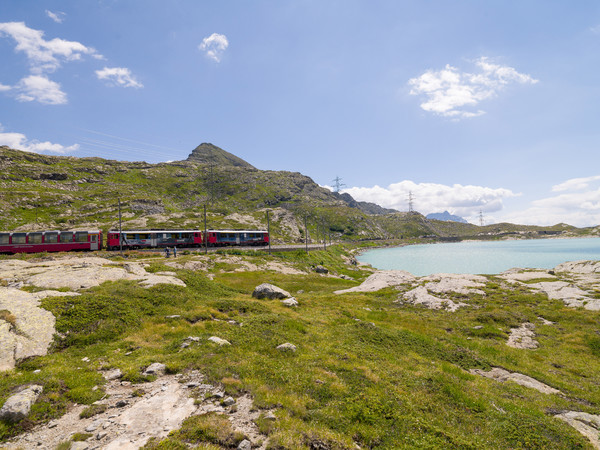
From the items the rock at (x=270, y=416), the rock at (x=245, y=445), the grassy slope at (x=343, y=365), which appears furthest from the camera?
the grassy slope at (x=343, y=365)

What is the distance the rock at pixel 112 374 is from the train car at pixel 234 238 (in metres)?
68.9

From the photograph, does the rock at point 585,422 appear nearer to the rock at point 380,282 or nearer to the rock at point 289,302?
the rock at point 289,302

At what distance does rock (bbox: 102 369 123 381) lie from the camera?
10.8 metres

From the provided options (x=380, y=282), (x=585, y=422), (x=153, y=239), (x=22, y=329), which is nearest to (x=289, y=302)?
(x=22, y=329)

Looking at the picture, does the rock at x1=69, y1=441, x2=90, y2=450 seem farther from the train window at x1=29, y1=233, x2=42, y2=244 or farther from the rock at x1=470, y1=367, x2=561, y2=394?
the train window at x1=29, y1=233, x2=42, y2=244

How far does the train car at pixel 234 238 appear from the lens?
7888 cm

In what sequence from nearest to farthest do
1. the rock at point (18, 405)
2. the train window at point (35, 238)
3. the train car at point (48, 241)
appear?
the rock at point (18, 405) < the train car at point (48, 241) < the train window at point (35, 238)

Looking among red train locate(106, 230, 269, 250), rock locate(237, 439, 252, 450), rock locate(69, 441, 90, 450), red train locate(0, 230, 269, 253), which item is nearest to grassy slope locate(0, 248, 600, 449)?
rock locate(237, 439, 252, 450)

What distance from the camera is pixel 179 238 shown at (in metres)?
72.6

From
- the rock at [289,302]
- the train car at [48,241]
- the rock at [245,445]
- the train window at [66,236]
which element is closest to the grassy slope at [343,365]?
the rock at [245,445]

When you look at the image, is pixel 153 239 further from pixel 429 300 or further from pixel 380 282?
pixel 429 300

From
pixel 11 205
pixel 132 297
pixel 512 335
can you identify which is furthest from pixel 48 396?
pixel 11 205

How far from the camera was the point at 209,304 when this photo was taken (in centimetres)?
2239

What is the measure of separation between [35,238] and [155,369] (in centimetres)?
6204
